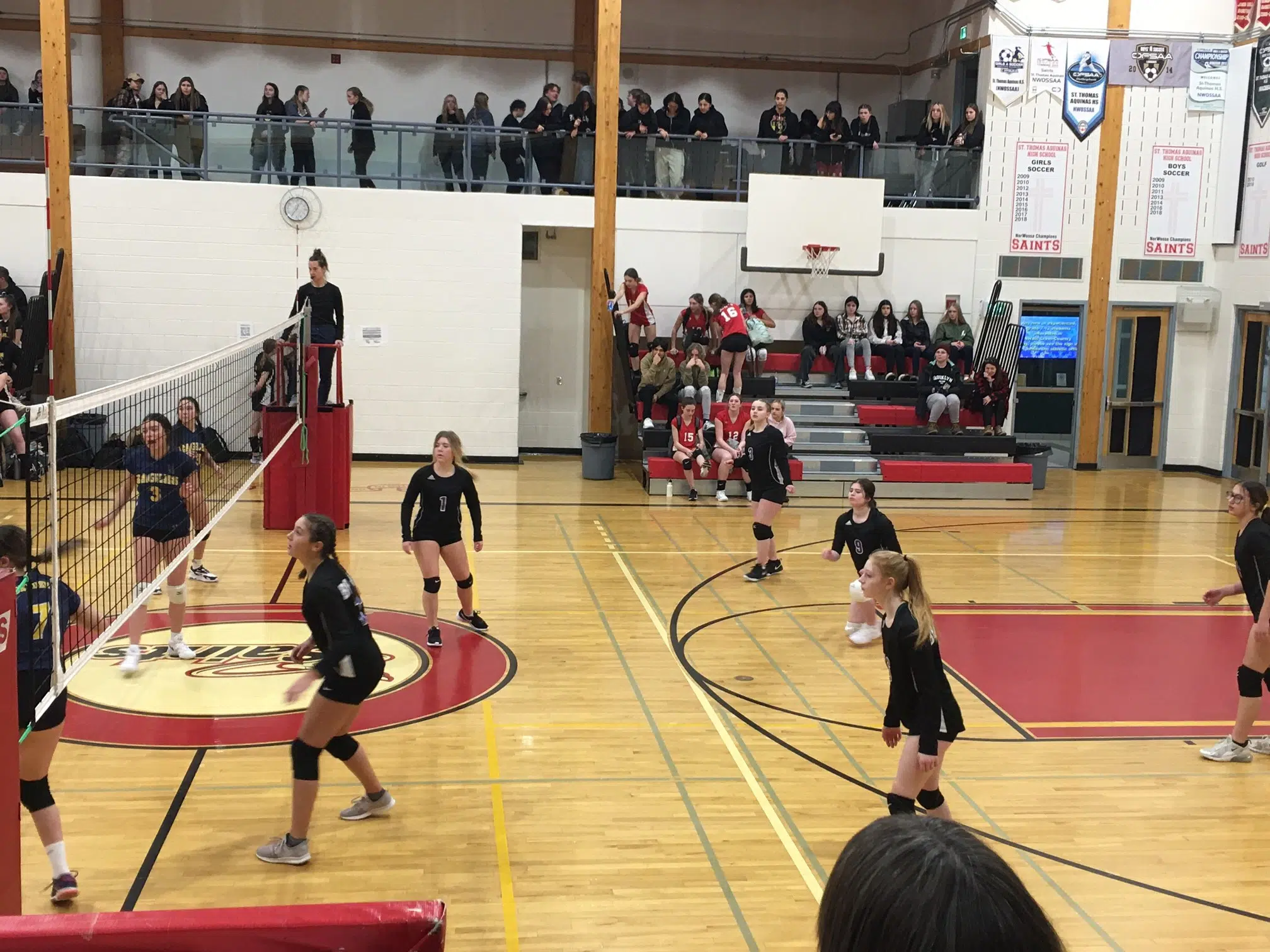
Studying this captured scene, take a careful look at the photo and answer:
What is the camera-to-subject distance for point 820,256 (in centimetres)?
1995

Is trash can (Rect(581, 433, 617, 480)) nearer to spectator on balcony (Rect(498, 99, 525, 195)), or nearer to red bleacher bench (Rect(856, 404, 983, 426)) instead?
red bleacher bench (Rect(856, 404, 983, 426))

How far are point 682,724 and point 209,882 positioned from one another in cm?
342

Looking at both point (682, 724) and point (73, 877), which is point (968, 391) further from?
point (73, 877)

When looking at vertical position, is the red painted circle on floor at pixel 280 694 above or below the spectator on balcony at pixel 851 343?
below

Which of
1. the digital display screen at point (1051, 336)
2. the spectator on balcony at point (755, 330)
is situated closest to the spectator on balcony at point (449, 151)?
the spectator on balcony at point (755, 330)

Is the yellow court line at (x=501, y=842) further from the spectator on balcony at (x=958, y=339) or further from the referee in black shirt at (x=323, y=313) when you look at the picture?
the spectator on balcony at (x=958, y=339)

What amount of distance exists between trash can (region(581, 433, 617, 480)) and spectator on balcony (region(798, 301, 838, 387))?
371cm

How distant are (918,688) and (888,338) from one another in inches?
599

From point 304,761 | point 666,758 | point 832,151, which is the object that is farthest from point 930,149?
point 304,761

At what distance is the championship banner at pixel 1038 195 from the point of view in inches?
830

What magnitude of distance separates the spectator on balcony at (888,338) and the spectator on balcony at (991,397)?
149 centimetres

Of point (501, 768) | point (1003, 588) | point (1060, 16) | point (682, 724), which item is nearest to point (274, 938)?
point (501, 768)

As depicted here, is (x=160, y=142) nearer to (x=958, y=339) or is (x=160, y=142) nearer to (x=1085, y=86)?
(x=958, y=339)

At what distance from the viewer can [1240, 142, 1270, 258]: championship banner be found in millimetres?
20125
